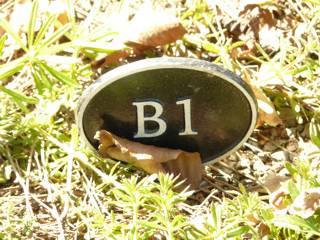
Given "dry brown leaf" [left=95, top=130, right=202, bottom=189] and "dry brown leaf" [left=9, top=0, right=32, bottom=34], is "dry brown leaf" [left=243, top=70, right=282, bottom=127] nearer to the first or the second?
"dry brown leaf" [left=95, top=130, right=202, bottom=189]

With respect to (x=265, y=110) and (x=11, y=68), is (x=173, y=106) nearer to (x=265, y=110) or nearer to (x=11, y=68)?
(x=265, y=110)

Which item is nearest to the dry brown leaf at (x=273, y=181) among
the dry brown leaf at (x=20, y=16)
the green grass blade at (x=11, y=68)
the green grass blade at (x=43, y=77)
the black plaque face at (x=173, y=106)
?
the black plaque face at (x=173, y=106)

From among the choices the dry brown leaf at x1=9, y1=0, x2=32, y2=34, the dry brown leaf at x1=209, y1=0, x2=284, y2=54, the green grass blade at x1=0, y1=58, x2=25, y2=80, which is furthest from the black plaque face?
the dry brown leaf at x1=9, y1=0, x2=32, y2=34

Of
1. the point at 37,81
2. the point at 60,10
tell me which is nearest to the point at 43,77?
the point at 37,81

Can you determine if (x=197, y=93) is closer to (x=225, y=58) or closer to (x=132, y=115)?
(x=132, y=115)

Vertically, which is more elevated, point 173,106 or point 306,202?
point 173,106

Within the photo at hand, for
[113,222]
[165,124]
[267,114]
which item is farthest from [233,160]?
[113,222]

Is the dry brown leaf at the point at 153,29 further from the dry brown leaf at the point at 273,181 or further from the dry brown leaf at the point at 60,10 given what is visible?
the dry brown leaf at the point at 273,181
